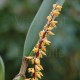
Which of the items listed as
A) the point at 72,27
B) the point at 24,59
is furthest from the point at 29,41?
the point at 72,27

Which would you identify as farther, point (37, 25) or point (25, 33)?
point (25, 33)

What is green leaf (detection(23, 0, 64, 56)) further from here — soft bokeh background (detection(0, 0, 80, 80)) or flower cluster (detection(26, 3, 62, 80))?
soft bokeh background (detection(0, 0, 80, 80))

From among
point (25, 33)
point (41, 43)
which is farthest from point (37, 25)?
point (25, 33)

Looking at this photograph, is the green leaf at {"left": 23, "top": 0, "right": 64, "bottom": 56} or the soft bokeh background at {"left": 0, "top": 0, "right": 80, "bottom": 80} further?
the soft bokeh background at {"left": 0, "top": 0, "right": 80, "bottom": 80}

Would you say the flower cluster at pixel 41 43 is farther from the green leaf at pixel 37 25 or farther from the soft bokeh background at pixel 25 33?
the soft bokeh background at pixel 25 33

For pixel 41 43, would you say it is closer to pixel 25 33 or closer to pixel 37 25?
pixel 37 25

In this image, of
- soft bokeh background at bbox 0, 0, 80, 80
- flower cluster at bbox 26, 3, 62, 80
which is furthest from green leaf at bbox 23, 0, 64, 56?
soft bokeh background at bbox 0, 0, 80, 80

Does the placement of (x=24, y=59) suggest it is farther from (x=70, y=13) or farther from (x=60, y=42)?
(x=70, y=13)

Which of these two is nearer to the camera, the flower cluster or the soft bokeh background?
the flower cluster
